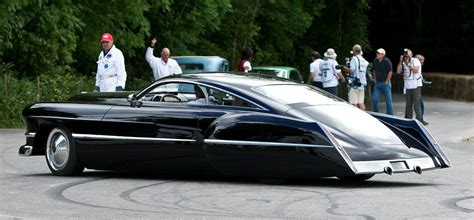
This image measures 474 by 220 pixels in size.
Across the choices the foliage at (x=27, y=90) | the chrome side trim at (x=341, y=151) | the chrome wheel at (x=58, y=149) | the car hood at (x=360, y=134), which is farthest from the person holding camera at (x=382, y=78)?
the chrome side trim at (x=341, y=151)

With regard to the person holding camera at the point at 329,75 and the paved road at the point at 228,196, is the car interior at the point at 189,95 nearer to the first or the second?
the paved road at the point at 228,196

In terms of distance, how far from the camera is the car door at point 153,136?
43.8ft

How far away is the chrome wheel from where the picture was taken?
47.0ft

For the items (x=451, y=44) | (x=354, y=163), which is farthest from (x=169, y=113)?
(x=451, y=44)

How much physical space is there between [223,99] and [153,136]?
31.8 inches

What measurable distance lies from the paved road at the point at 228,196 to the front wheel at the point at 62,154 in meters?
0.17

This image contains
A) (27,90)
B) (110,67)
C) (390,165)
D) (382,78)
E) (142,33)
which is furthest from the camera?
(142,33)

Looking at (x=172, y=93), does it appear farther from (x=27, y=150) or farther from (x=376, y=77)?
(x=376, y=77)

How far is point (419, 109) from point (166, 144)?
596 inches

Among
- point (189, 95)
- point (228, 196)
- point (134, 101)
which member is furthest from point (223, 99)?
point (228, 196)

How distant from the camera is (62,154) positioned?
1437cm

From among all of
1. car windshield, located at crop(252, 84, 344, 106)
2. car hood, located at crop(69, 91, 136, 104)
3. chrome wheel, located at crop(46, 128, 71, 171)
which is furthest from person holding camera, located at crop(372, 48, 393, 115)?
chrome wheel, located at crop(46, 128, 71, 171)

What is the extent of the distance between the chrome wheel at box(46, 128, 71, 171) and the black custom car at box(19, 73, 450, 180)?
0.01 m

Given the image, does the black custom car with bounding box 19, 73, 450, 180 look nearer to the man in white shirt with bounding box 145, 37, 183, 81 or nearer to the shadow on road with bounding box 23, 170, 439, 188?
the shadow on road with bounding box 23, 170, 439, 188
